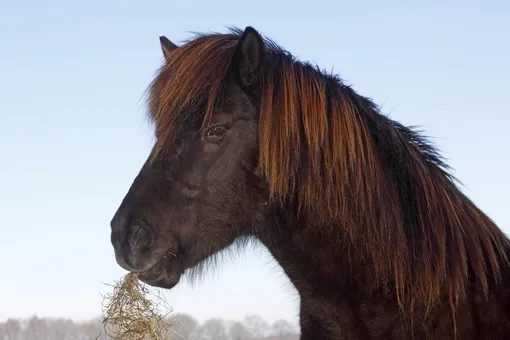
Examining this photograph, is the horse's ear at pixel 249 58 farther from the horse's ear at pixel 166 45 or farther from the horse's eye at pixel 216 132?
the horse's ear at pixel 166 45

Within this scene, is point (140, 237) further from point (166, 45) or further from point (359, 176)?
point (166, 45)

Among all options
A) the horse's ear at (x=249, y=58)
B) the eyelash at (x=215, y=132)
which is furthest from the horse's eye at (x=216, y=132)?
the horse's ear at (x=249, y=58)

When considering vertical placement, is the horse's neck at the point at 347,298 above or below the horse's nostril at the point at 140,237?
→ below

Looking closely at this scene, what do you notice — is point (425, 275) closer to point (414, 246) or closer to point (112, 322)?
point (414, 246)

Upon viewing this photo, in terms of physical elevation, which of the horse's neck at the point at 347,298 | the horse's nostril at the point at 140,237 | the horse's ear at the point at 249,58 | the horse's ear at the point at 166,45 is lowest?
the horse's neck at the point at 347,298

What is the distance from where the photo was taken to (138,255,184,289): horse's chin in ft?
14.9

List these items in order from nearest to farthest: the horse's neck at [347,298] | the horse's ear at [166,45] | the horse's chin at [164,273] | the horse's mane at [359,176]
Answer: the horse's neck at [347,298], the horse's mane at [359,176], the horse's chin at [164,273], the horse's ear at [166,45]

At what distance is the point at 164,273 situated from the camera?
4570mm

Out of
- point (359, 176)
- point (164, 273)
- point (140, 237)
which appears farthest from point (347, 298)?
point (140, 237)

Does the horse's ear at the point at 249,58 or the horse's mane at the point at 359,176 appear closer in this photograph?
the horse's mane at the point at 359,176

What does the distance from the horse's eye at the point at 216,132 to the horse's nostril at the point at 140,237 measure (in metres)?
0.84

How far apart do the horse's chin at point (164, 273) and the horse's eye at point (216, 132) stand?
0.96 metres

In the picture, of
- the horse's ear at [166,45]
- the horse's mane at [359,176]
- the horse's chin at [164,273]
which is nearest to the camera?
the horse's mane at [359,176]

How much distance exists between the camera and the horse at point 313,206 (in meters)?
4.29
